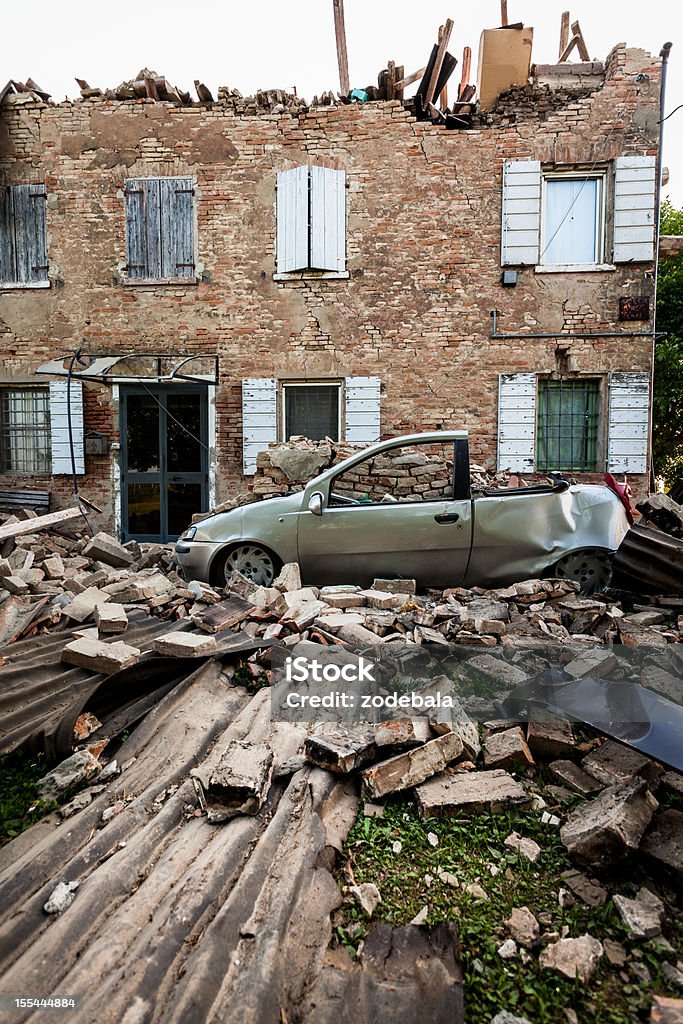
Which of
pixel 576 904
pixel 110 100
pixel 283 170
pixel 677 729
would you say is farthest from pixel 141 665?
pixel 110 100

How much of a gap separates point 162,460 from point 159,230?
3.93 m

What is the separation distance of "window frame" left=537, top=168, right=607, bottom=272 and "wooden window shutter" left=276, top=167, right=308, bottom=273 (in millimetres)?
3911

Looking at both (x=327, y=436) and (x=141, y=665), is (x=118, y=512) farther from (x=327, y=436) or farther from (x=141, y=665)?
(x=141, y=665)

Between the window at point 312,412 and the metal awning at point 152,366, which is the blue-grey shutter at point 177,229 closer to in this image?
the metal awning at point 152,366

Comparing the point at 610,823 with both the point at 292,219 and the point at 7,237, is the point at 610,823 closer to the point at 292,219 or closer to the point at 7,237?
the point at 292,219

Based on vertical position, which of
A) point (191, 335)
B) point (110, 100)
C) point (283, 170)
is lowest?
point (191, 335)

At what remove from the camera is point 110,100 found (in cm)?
970

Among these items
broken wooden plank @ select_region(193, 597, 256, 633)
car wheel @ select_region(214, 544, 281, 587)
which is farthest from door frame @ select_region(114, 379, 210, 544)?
broken wooden plank @ select_region(193, 597, 256, 633)

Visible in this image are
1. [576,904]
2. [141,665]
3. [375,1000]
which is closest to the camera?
[375,1000]

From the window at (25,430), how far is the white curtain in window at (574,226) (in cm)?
913

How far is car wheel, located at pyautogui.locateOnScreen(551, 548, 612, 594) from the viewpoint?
551cm

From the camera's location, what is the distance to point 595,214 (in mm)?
9531

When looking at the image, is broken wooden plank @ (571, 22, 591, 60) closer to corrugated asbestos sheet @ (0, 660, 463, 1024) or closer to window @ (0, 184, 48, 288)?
window @ (0, 184, 48, 288)

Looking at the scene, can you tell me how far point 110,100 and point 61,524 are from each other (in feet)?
23.6
